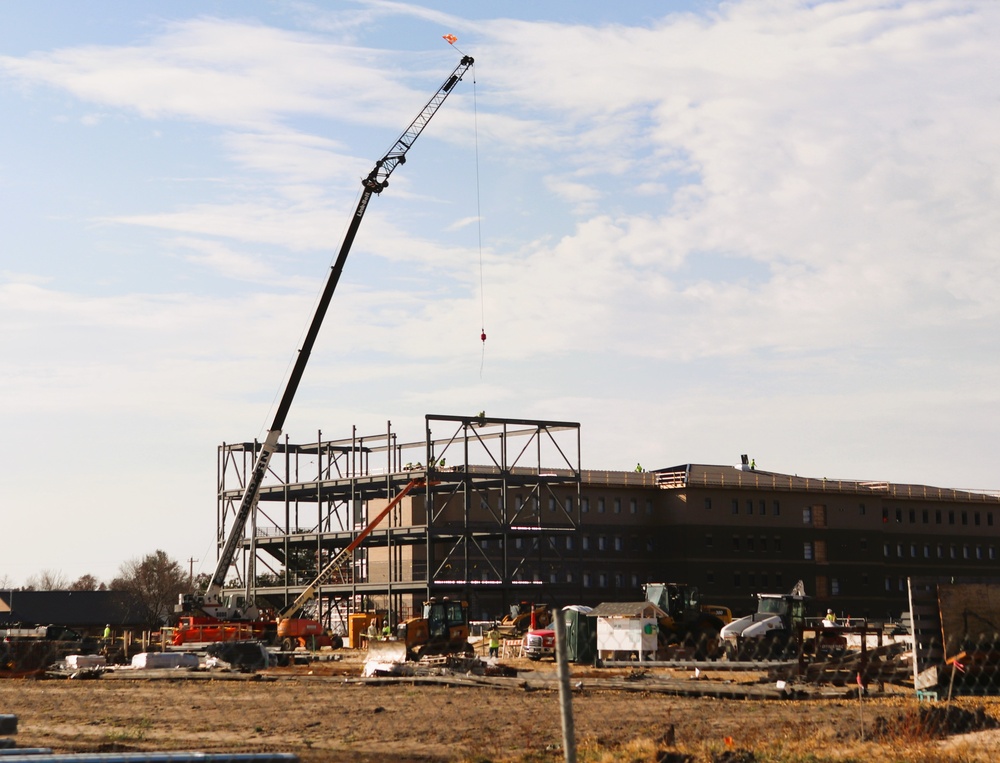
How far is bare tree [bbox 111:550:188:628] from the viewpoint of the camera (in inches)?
4466

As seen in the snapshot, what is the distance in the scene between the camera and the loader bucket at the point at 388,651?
42.9m

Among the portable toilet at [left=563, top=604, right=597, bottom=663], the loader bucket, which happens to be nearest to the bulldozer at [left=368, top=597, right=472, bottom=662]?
the loader bucket

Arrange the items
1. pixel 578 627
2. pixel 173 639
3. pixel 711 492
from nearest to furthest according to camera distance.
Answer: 1. pixel 578 627
2. pixel 173 639
3. pixel 711 492

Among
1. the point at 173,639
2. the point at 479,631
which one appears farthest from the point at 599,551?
the point at 173,639

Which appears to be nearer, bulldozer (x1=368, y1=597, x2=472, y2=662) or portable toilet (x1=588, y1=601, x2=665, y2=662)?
portable toilet (x1=588, y1=601, x2=665, y2=662)

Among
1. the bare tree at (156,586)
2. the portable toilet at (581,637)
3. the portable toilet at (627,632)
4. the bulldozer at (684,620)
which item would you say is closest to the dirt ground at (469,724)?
the portable toilet at (627,632)

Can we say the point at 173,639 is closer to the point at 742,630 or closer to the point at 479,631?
the point at 479,631

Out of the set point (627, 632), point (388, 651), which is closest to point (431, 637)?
point (388, 651)

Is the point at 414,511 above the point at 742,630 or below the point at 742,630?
above

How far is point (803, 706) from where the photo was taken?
2433cm

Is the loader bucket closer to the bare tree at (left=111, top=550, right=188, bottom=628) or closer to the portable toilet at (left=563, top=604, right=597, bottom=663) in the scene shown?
the portable toilet at (left=563, top=604, right=597, bottom=663)

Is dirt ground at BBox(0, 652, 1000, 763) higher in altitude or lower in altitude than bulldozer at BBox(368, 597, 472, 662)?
lower

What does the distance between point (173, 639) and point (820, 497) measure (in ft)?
182

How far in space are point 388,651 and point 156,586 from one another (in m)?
88.1
